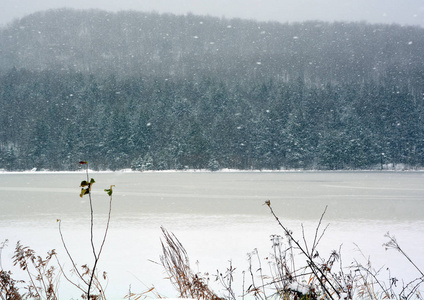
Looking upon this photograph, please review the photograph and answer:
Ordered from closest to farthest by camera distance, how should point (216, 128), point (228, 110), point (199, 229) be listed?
point (199, 229), point (216, 128), point (228, 110)

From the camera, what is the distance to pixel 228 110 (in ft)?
223

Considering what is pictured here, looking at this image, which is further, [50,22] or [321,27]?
[50,22]

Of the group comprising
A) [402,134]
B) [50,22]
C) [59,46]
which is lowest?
[402,134]

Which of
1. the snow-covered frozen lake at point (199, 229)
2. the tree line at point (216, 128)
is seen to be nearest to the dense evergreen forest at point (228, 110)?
the tree line at point (216, 128)

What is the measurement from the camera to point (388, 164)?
58.7 metres

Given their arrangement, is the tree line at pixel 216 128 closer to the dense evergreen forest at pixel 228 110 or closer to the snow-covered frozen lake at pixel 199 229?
the dense evergreen forest at pixel 228 110

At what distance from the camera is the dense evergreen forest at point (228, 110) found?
189 ft

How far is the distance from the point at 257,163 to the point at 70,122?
106ft

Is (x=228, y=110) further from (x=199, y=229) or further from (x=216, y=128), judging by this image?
(x=199, y=229)

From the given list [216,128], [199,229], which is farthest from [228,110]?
[199,229]

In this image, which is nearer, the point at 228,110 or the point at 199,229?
the point at 199,229

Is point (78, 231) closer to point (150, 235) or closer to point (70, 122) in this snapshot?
point (150, 235)

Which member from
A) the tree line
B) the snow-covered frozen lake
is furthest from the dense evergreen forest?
the snow-covered frozen lake

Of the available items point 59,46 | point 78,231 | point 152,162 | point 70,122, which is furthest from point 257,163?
point 59,46
